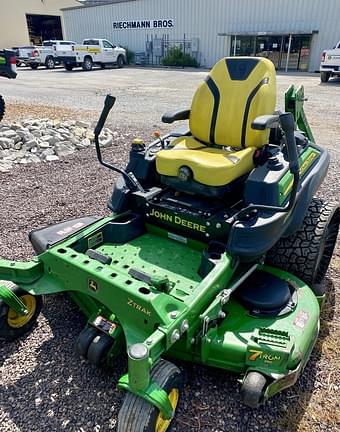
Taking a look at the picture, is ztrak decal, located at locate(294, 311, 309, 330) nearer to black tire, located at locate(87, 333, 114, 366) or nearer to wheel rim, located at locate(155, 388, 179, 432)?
wheel rim, located at locate(155, 388, 179, 432)

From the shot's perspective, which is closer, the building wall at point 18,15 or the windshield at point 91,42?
the windshield at point 91,42

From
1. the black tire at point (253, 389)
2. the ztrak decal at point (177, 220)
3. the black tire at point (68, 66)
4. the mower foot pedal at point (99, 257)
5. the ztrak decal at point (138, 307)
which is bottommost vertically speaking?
the black tire at point (68, 66)

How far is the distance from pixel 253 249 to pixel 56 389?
135cm

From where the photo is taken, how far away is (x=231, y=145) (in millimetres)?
2949

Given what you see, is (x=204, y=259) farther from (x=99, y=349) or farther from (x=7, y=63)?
(x=7, y=63)

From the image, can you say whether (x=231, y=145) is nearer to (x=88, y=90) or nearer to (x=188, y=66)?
(x=88, y=90)

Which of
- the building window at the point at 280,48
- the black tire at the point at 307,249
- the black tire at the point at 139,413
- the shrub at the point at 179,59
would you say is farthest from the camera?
the shrub at the point at 179,59

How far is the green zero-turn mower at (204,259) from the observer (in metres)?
1.90

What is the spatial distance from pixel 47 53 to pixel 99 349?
77.2 ft

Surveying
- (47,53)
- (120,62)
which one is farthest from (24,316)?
(120,62)

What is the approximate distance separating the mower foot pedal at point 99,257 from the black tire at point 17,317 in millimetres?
494

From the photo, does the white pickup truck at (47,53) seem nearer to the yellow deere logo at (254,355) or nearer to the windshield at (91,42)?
the windshield at (91,42)

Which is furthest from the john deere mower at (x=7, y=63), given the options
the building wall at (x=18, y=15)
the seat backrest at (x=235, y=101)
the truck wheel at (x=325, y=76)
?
the building wall at (x=18, y=15)

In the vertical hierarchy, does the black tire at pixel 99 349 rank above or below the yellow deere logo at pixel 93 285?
below
